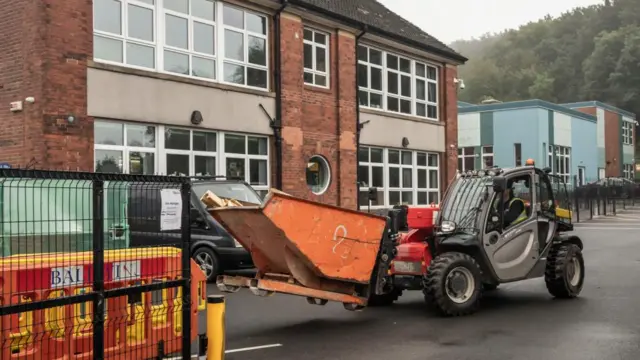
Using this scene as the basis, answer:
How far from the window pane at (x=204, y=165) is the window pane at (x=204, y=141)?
0.23 meters

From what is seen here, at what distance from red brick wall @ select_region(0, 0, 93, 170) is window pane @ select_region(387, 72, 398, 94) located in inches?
465

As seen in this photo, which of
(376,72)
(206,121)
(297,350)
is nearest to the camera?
(297,350)

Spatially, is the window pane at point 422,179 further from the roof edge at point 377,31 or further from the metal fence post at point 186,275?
the metal fence post at point 186,275

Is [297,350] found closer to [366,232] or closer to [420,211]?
[366,232]

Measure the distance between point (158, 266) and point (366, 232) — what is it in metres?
3.08

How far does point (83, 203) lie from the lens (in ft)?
17.1

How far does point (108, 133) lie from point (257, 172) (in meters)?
4.84

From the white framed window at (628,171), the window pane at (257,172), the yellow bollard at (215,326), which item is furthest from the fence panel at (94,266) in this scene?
the white framed window at (628,171)

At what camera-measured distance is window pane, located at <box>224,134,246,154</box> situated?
17.6 meters

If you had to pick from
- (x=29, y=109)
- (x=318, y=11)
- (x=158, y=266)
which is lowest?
(x=158, y=266)

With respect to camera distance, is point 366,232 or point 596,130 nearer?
point 366,232

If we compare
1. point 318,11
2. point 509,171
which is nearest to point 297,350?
point 509,171

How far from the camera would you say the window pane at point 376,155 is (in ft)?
74.8

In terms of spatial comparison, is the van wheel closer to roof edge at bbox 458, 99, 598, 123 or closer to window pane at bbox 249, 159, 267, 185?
window pane at bbox 249, 159, 267, 185
